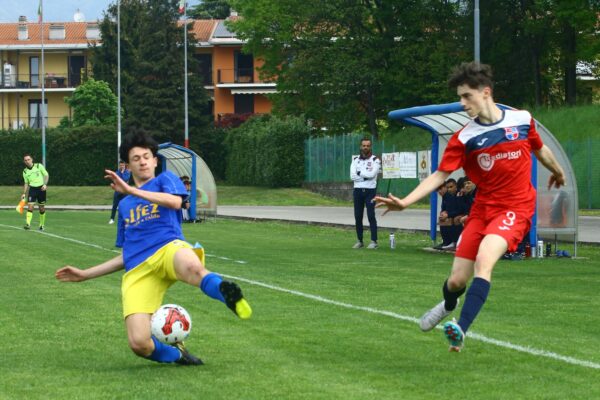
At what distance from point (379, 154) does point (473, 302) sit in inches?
1866

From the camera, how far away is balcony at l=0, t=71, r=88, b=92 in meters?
93.6

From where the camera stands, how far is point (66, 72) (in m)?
95.8

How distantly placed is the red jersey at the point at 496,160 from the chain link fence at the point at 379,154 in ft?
111

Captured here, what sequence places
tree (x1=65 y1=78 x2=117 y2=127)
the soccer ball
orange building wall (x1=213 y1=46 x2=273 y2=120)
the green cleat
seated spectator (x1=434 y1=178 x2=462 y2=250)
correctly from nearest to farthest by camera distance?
the green cleat → the soccer ball → seated spectator (x1=434 y1=178 x2=462 y2=250) → tree (x1=65 y1=78 x2=117 y2=127) → orange building wall (x1=213 y1=46 x2=273 y2=120)

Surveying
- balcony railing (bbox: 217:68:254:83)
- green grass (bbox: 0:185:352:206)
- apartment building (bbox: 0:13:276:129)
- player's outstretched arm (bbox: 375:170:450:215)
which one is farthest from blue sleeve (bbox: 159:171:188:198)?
balcony railing (bbox: 217:68:254:83)

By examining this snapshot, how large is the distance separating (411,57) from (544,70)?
6965mm

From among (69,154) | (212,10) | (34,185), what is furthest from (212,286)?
(212,10)

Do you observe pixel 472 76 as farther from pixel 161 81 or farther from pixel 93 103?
pixel 93 103

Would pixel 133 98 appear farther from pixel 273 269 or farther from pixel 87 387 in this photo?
pixel 87 387

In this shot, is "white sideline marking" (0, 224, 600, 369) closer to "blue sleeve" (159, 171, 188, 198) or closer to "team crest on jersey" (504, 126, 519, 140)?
"team crest on jersey" (504, 126, 519, 140)

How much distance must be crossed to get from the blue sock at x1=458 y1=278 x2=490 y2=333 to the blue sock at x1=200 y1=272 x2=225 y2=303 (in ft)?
5.51

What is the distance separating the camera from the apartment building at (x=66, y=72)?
300 ft

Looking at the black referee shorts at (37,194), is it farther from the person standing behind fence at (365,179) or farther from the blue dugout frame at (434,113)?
the blue dugout frame at (434,113)

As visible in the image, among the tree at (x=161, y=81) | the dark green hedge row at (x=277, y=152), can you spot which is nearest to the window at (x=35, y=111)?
the tree at (x=161, y=81)
